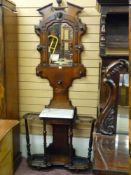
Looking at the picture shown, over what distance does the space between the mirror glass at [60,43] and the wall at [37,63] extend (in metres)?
0.18

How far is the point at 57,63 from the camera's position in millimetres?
3262

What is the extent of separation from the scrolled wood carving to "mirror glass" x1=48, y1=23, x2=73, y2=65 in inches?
54.5

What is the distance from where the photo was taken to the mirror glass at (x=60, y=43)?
10.4 feet

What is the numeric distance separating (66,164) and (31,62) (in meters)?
1.35

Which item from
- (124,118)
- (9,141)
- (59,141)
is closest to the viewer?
(124,118)

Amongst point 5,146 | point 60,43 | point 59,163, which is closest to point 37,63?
point 60,43

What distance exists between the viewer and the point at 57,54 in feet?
10.6

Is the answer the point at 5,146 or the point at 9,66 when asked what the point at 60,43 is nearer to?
the point at 9,66

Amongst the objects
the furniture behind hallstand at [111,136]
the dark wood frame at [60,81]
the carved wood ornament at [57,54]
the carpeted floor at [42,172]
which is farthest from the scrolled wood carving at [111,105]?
the carpeted floor at [42,172]

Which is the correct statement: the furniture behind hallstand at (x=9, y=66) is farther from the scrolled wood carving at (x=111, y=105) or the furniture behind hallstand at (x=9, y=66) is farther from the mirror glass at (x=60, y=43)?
the scrolled wood carving at (x=111, y=105)

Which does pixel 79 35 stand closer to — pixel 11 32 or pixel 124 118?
pixel 11 32

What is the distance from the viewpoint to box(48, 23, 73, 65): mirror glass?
3.18m

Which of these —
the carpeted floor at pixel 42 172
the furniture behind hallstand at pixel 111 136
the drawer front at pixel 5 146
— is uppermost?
the furniture behind hallstand at pixel 111 136

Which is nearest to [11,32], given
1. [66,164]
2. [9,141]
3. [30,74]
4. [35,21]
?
[35,21]
